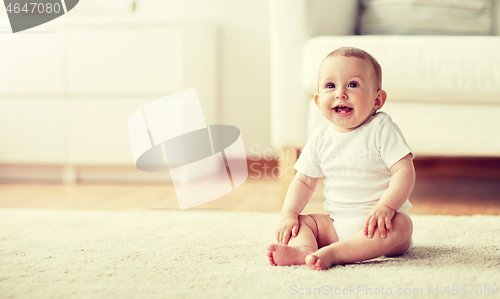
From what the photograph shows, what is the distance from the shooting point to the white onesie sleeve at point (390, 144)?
0.65 m

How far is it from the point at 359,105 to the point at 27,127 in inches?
55.7

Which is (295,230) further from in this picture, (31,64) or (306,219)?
(31,64)

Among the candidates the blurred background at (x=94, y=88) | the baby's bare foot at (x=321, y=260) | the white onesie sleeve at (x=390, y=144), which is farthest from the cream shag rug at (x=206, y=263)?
the blurred background at (x=94, y=88)

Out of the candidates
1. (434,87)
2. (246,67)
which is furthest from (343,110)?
(246,67)

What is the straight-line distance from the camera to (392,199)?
2.01 ft

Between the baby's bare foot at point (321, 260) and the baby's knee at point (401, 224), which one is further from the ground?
the baby's knee at point (401, 224)

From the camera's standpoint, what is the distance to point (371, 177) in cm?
68

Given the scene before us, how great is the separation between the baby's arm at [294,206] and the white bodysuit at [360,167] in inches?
1.5

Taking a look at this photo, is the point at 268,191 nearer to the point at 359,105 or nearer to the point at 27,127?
the point at 359,105

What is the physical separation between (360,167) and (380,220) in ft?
0.34

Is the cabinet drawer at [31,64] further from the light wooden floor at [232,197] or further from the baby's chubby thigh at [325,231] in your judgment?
the baby's chubby thigh at [325,231]

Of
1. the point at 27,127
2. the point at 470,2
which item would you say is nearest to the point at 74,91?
the point at 27,127

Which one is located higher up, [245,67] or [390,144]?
[390,144]

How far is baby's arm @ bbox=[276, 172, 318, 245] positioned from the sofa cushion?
0.47 m
